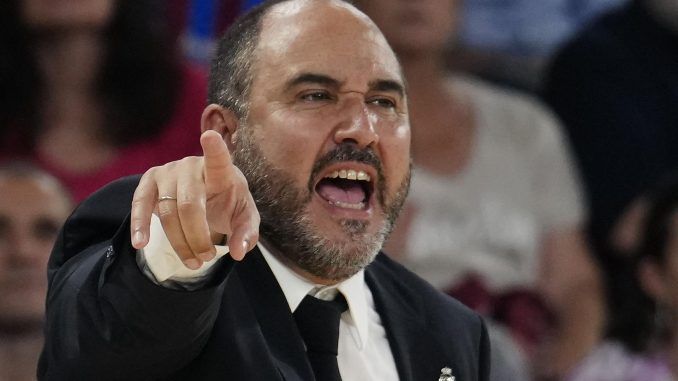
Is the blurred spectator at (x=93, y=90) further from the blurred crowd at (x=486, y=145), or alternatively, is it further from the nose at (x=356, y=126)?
the nose at (x=356, y=126)

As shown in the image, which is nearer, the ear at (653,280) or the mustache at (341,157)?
the mustache at (341,157)

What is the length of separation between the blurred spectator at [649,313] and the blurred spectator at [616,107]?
197mm

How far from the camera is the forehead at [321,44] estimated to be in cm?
179

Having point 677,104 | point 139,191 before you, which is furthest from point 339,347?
point 677,104

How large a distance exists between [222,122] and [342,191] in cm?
21

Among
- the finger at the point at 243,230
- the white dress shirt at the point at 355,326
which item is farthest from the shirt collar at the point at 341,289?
the finger at the point at 243,230

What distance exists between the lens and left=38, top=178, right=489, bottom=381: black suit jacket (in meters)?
1.42

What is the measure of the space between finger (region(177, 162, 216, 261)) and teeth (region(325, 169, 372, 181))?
1.41 feet

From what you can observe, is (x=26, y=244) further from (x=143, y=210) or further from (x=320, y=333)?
(x=143, y=210)

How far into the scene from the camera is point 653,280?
346 centimetres

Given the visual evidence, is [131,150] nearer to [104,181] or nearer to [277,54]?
[104,181]

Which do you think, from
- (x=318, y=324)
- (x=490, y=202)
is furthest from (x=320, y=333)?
(x=490, y=202)

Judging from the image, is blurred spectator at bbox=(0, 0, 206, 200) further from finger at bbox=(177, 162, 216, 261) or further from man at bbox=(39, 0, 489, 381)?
finger at bbox=(177, 162, 216, 261)

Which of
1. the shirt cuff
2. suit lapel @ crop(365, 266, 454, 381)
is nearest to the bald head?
suit lapel @ crop(365, 266, 454, 381)
